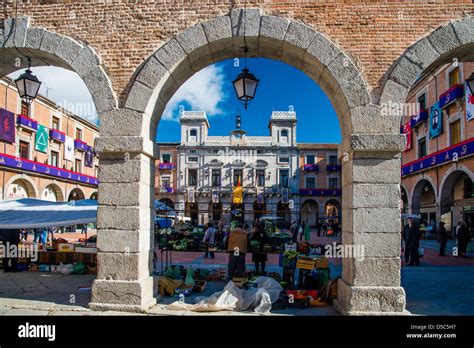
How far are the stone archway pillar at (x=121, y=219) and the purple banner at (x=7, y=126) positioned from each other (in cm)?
2156

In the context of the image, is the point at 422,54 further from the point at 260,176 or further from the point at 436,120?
the point at 260,176

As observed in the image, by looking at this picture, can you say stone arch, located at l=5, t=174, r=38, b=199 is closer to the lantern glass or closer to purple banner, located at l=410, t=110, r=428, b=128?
the lantern glass

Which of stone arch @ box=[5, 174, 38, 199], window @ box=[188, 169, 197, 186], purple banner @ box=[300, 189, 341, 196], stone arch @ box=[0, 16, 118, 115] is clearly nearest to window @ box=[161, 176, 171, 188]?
window @ box=[188, 169, 197, 186]

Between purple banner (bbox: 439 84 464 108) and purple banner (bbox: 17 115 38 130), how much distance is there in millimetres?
28112

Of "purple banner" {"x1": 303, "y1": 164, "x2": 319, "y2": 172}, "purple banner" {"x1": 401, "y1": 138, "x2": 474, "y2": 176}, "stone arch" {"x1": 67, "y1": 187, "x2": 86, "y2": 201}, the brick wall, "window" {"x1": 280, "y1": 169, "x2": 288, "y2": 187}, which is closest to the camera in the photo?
the brick wall

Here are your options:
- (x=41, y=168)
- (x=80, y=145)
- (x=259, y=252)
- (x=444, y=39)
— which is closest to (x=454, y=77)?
(x=444, y=39)

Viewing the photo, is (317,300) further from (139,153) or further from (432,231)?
(432,231)

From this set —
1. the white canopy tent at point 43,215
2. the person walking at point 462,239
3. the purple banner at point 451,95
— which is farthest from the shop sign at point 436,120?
the white canopy tent at point 43,215

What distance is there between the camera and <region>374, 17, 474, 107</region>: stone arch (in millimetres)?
5508

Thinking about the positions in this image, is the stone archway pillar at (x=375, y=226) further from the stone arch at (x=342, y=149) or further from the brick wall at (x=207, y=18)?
the brick wall at (x=207, y=18)

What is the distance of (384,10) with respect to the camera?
5754mm

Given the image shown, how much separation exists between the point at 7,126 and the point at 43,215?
1728cm

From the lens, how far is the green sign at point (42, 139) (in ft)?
87.6
